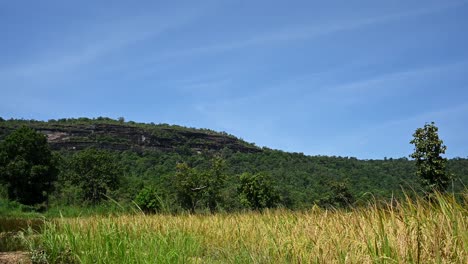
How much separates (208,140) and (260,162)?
46001 millimetres

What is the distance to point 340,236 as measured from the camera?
521cm

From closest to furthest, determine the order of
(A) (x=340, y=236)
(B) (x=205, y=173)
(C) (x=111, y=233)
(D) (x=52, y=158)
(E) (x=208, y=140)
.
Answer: (A) (x=340, y=236), (C) (x=111, y=233), (D) (x=52, y=158), (B) (x=205, y=173), (E) (x=208, y=140)

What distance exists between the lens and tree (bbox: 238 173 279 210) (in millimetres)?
55156

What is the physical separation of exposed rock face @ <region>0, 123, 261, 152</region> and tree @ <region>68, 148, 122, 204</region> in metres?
65.9

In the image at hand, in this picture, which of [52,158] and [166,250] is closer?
[166,250]

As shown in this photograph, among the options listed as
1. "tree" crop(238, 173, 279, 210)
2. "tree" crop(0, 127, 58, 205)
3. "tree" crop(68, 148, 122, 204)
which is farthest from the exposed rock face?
"tree" crop(238, 173, 279, 210)

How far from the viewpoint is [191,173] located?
53500 mm

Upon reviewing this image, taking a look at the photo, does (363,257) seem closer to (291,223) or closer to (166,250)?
(166,250)

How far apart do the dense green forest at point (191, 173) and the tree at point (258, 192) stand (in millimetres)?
134

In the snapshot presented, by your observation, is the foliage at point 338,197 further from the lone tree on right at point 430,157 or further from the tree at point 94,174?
the tree at point 94,174

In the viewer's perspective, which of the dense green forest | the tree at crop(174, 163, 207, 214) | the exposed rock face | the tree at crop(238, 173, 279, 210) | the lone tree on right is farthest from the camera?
the exposed rock face

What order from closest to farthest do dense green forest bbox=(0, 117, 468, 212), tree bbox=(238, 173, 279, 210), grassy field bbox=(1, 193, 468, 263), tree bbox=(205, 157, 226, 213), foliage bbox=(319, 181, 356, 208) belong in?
grassy field bbox=(1, 193, 468, 263), foliage bbox=(319, 181, 356, 208), dense green forest bbox=(0, 117, 468, 212), tree bbox=(205, 157, 226, 213), tree bbox=(238, 173, 279, 210)

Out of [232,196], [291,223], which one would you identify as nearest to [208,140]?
[232,196]

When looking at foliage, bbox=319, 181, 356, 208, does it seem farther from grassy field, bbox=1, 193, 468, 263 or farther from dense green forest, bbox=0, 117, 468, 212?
grassy field, bbox=1, 193, 468, 263
